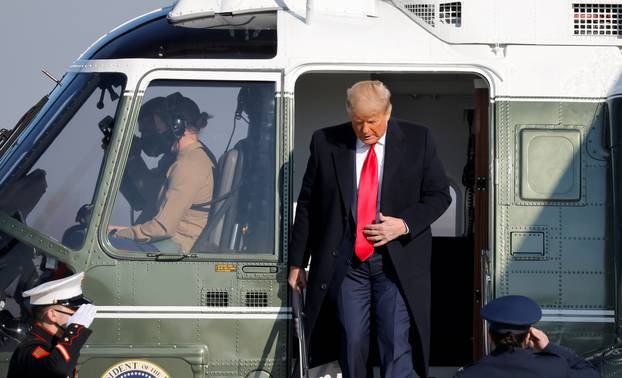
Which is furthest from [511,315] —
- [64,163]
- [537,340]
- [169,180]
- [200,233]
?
[64,163]

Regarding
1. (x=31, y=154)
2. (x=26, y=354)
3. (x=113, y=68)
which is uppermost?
(x=113, y=68)

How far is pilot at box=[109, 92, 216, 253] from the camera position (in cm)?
657

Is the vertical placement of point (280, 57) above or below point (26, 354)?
above

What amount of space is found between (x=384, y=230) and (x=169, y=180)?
4.34 ft

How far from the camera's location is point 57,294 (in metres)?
5.33

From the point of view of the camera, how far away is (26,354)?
5055mm

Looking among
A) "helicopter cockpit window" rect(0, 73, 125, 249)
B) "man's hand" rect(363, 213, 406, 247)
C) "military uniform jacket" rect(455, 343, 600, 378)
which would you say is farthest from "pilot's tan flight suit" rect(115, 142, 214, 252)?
"military uniform jacket" rect(455, 343, 600, 378)

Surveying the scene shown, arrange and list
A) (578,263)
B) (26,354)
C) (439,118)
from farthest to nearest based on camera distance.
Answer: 1. (439,118)
2. (578,263)
3. (26,354)

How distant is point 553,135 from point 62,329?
2959mm

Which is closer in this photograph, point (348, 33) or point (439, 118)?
point (348, 33)

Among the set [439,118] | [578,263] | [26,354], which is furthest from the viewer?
[439,118]

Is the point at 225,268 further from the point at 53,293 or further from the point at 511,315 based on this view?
the point at 511,315

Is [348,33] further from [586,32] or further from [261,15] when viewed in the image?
[586,32]

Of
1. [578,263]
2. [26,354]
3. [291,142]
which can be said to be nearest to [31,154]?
[291,142]
